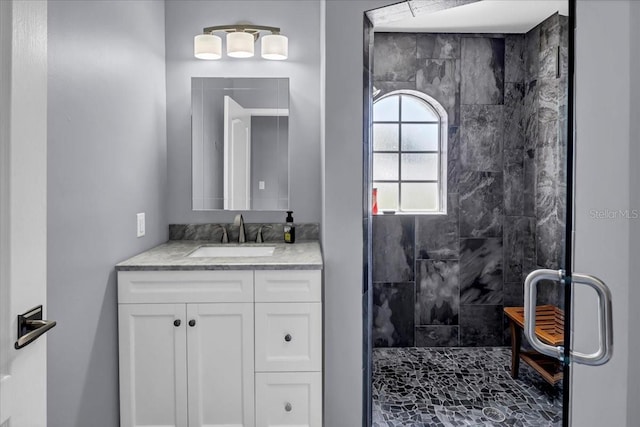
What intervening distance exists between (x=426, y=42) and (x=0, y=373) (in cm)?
329

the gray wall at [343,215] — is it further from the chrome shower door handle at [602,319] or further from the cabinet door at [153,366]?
the chrome shower door handle at [602,319]

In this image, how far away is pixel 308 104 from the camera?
8.74ft

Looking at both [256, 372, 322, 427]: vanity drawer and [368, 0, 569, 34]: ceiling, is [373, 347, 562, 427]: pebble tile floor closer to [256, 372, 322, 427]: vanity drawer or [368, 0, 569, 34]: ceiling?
[256, 372, 322, 427]: vanity drawer

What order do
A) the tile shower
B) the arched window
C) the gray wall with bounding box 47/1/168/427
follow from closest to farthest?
the gray wall with bounding box 47/1/168/427, the tile shower, the arched window

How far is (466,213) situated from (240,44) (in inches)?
80.2

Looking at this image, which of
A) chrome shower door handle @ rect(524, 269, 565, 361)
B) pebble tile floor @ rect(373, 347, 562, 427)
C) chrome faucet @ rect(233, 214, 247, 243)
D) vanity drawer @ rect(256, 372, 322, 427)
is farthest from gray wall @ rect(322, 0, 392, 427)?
chrome shower door handle @ rect(524, 269, 565, 361)

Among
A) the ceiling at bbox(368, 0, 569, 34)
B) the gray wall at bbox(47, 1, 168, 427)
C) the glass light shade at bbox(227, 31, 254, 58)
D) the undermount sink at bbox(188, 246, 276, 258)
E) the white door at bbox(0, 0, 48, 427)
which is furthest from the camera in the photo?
the ceiling at bbox(368, 0, 569, 34)

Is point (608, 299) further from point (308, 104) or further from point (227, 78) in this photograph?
point (227, 78)

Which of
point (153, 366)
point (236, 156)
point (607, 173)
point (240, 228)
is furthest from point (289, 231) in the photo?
point (607, 173)

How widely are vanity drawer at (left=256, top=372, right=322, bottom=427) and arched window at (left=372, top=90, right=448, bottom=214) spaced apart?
177 cm

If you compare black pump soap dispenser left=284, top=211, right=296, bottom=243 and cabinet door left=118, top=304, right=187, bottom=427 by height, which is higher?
black pump soap dispenser left=284, top=211, right=296, bottom=243

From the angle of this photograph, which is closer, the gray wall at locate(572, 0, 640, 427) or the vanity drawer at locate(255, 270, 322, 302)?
the gray wall at locate(572, 0, 640, 427)

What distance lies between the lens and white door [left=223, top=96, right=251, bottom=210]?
2.65 meters

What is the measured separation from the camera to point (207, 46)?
2.55m
